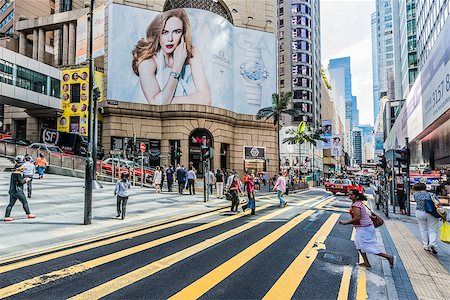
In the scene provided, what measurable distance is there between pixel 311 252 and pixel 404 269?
6.33 ft

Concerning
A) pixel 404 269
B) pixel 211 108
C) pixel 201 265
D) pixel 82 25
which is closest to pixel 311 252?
pixel 404 269

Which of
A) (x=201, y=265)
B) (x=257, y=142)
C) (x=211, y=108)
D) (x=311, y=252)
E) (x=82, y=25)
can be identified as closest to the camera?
(x=201, y=265)

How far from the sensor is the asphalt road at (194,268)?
15.9 ft

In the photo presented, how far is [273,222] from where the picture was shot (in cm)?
1130

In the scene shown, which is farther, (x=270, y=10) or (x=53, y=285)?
(x=270, y=10)

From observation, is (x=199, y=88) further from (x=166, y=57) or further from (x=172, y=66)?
(x=166, y=57)

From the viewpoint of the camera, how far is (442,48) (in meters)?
23.1

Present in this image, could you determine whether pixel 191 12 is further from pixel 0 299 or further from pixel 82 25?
pixel 0 299

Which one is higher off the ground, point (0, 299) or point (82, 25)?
point (82, 25)

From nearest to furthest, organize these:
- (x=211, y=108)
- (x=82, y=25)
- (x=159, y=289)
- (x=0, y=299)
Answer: (x=0, y=299) → (x=159, y=289) → (x=211, y=108) → (x=82, y=25)

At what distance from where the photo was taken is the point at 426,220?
24.9 feet

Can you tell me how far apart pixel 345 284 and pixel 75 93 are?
130ft

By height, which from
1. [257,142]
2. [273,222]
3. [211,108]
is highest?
[211,108]

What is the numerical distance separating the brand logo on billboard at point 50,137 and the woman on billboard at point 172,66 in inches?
420
